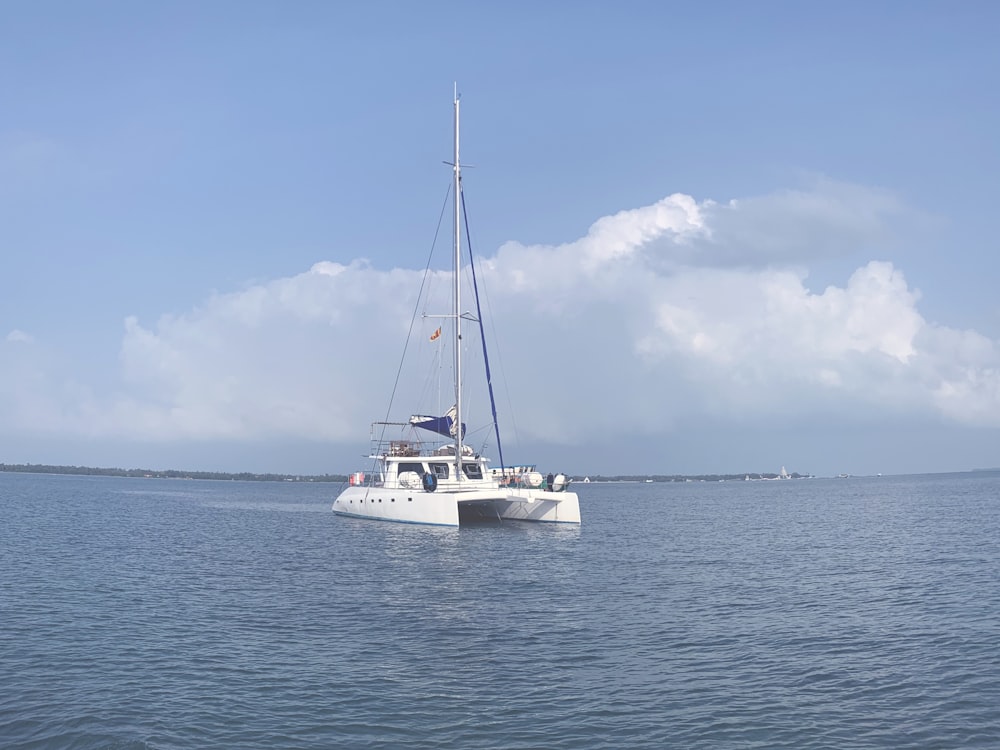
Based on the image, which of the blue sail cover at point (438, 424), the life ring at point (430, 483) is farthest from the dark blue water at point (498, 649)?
the blue sail cover at point (438, 424)

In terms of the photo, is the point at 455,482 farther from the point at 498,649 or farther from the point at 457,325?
the point at 498,649

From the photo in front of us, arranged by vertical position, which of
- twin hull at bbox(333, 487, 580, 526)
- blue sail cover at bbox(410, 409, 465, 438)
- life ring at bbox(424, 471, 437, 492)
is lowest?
twin hull at bbox(333, 487, 580, 526)

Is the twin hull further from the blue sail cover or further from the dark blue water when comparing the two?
the dark blue water

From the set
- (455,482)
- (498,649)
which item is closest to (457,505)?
(455,482)

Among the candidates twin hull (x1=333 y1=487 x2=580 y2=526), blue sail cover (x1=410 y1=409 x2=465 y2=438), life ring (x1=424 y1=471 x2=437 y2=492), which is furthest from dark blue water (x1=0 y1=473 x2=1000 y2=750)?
blue sail cover (x1=410 y1=409 x2=465 y2=438)

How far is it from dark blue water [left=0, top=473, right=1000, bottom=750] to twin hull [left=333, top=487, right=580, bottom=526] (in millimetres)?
9306

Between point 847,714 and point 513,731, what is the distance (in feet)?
19.5

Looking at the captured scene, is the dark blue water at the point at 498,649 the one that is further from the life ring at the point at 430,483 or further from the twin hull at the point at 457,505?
the life ring at the point at 430,483

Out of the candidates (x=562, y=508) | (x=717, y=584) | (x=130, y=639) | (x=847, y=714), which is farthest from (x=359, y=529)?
(x=847, y=714)

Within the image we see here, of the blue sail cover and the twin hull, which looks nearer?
the twin hull

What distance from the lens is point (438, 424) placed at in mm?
54938

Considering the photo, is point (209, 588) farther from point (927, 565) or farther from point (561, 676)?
point (927, 565)

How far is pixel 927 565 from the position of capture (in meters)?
32.9

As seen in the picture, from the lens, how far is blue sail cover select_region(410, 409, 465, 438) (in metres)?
54.0
